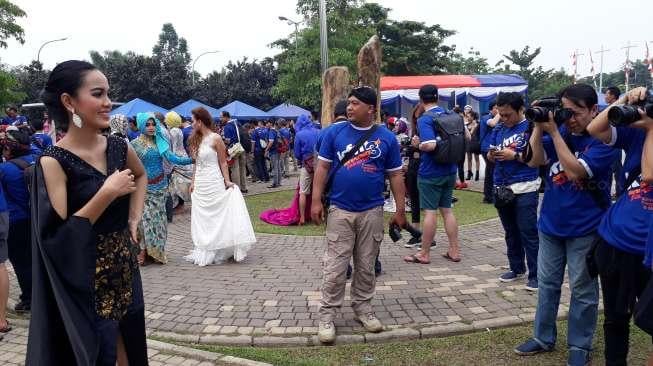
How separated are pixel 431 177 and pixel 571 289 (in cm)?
274

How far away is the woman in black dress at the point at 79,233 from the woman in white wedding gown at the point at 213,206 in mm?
3815

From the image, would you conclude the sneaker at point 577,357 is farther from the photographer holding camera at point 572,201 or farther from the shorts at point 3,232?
the shorts at point 3,232

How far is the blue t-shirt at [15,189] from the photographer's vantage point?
4970mm

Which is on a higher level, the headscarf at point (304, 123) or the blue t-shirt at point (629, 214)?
the headscarf at point (304, 123)

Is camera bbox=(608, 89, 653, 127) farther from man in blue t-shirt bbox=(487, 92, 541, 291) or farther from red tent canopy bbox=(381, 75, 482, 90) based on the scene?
red tent canopy bbox=(381, 75, 482, 90)

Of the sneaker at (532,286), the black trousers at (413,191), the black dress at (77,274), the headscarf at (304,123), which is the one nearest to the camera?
the black dress at (77,274)

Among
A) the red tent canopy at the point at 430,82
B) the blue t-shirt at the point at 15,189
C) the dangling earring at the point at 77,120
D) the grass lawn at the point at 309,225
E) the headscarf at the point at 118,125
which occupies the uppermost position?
the red tent canopy at the point at 430,82

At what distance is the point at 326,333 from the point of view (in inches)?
163

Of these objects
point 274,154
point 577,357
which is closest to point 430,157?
point 577,357

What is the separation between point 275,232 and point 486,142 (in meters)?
3.94

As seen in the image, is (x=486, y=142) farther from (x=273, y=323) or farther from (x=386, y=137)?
(x=273, y=323)

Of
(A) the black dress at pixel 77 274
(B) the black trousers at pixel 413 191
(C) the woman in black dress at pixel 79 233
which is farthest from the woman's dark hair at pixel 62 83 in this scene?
(B) the black trousers at pixel 413 191

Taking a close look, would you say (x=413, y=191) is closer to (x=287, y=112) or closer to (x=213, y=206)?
(x=213, y=206)

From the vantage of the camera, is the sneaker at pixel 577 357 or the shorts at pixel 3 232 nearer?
the sneaker at pixel 577 357
